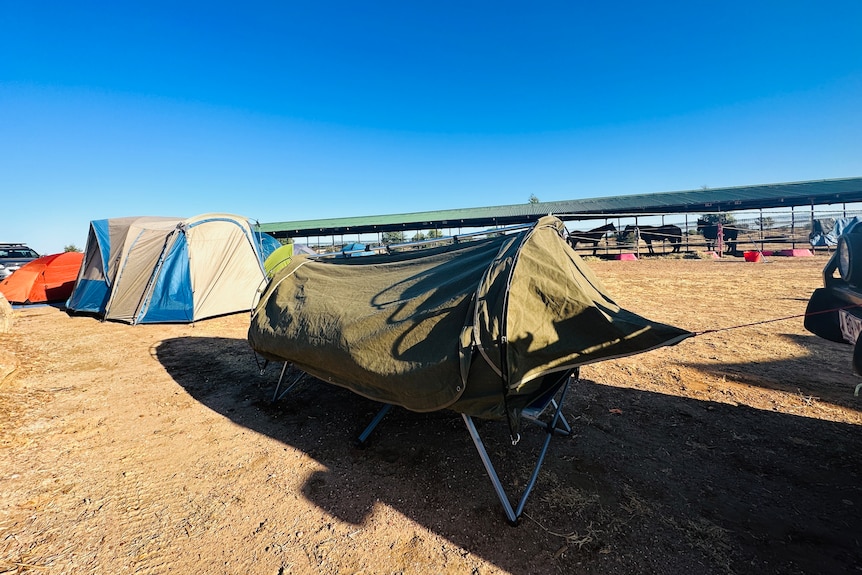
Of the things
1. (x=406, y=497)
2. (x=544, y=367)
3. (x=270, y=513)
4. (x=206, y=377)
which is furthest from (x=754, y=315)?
(x=206, y=377)

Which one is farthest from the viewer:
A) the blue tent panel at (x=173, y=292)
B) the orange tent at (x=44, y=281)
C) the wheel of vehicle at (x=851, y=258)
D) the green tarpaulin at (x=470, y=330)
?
the orange tent at (x=44, y=281)

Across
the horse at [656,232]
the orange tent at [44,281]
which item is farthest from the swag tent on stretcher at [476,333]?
the horse at [656,232]

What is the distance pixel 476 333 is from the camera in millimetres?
2330

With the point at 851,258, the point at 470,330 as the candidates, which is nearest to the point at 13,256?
the point at 470,330

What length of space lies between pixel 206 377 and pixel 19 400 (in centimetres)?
177

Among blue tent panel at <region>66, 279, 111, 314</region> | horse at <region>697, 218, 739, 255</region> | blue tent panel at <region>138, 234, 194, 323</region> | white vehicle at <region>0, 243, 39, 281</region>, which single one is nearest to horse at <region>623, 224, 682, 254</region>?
horse at <region>697, 218, 739, 255</region>

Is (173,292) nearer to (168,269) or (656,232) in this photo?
(168,269)

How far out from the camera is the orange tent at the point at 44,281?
1074 cm

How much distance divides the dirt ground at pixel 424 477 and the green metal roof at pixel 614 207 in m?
19.5

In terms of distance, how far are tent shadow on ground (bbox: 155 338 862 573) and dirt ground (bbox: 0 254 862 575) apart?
0.05 ft

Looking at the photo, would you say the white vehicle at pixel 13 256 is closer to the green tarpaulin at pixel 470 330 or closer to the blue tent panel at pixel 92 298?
the blue tent panel at pixel 92 298

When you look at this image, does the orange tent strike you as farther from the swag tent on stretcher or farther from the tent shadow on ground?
the swag tent on stretcher

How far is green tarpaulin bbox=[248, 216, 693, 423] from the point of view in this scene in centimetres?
228

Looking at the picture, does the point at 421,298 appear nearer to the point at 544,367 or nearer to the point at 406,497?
the point at 544,367
